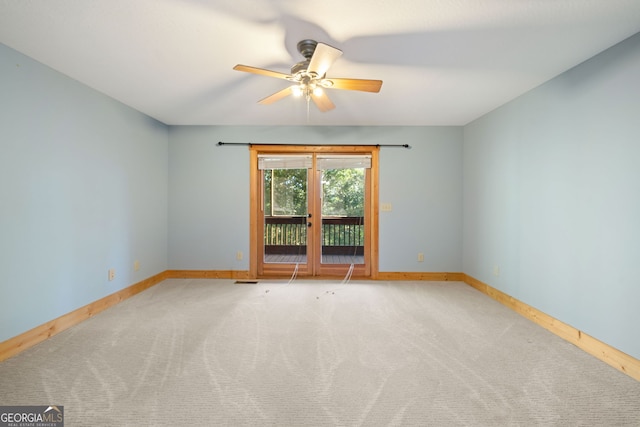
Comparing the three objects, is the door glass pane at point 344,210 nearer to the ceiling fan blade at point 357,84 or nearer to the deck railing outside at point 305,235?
the deck railing outside at point 305,235

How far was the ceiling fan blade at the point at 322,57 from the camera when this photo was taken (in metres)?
1.66

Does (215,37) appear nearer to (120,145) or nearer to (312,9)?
(312,9)

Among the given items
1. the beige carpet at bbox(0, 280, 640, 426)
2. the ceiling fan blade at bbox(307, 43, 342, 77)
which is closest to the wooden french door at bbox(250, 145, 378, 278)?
the beige carpet at bbox(0, 280, 640, 426)

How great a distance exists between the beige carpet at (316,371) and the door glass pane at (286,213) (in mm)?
1471

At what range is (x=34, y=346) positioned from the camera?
216 cm

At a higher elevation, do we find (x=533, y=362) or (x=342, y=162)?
(x=342, y=162)

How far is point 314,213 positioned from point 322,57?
2.76m

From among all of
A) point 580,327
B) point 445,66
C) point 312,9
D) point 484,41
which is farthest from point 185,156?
point 580,327

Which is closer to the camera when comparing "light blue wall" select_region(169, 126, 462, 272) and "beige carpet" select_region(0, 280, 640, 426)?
"beige carpet" select_region(0, 280, 640, 426)

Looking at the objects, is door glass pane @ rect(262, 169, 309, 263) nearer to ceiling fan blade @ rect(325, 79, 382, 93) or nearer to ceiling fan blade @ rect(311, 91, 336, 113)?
ceiling fan blade @ rect(311, 91, 336, 113)

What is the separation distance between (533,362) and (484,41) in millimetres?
2382

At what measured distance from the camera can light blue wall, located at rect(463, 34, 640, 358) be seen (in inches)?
74.8

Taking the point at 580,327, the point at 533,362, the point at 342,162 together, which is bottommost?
the point at 533,362

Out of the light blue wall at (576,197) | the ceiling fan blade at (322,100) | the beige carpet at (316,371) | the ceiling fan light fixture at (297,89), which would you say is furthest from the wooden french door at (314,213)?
the ceiling fan light fixture at (297,89)
